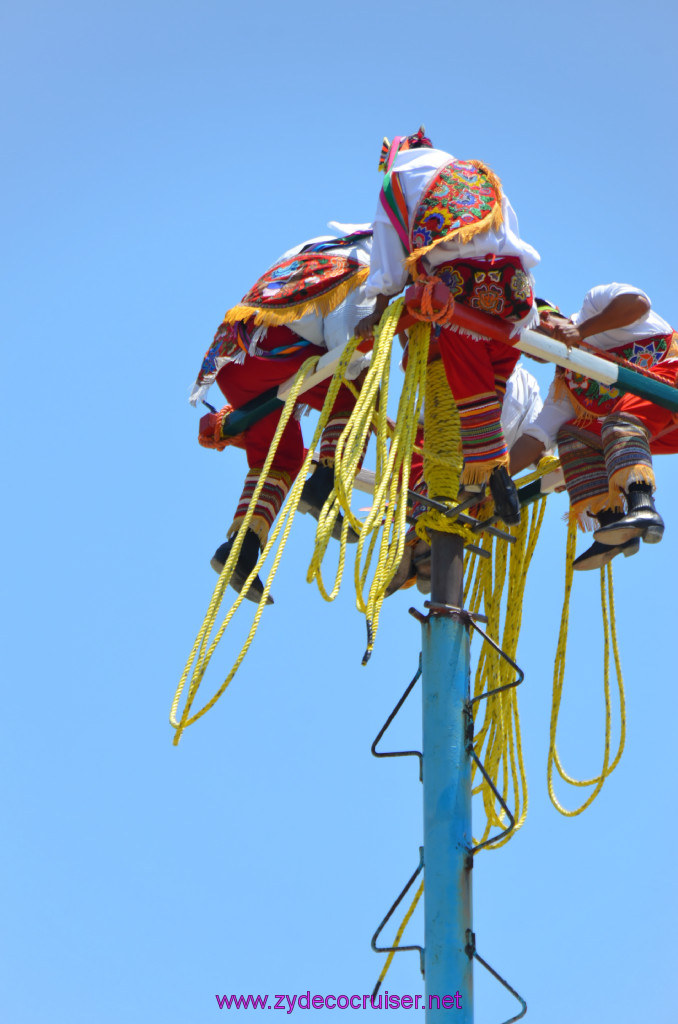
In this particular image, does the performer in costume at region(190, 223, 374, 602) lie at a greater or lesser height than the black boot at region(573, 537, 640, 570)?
greater

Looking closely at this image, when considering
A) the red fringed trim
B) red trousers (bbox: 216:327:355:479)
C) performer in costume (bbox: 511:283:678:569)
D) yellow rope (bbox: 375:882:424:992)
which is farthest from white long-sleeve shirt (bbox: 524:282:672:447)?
yellow rope (bbox: 375:882:424:992)

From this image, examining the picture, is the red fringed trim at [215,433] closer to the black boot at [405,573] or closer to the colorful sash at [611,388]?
the black boot at [405,573]

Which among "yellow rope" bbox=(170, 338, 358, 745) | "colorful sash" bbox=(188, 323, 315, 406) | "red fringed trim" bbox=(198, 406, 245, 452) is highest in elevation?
"colorful sash" bbox=(188, 323, 315, 406)

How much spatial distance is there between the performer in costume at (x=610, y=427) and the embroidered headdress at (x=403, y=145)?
814 mm

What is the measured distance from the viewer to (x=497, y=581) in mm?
6113

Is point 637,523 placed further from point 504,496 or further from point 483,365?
point 483,365

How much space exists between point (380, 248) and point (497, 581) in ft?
5.35

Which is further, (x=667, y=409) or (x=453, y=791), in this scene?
(x=667, y=409)

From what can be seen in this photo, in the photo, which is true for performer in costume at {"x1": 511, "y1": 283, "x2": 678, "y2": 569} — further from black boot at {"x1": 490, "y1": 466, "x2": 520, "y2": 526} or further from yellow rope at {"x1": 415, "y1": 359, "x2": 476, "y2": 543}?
yellow rope at {"x1": 415, "y1": 359, "x2": 476, "y2": 543}

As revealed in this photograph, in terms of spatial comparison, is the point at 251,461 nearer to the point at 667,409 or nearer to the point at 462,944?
the point at 667,409

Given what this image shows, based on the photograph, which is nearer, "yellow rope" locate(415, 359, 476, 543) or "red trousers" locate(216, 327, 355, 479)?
"yellow rope" locate(415, 359, 476, 543)

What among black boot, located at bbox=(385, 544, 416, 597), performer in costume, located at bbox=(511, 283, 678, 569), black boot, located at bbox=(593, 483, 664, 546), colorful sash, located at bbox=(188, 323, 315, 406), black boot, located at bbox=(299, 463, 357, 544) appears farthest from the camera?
black boot, located at bbox=(385, 544, 416, 597)

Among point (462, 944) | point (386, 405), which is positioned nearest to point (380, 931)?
point (462, 944)

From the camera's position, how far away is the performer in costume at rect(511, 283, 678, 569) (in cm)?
550
